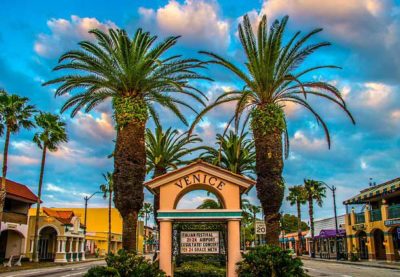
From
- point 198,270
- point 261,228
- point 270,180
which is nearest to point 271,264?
point 198,270

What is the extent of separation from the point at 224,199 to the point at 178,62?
8400 mm

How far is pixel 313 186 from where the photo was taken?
6600 cm

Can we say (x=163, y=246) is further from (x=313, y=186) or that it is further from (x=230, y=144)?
(x=313, y=186)

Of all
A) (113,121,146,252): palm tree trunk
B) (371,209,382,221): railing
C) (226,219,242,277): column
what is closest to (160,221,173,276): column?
(226,219,242,277): column

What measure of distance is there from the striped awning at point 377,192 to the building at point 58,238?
33.8 m

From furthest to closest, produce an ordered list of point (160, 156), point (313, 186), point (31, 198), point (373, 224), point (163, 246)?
point (313, 186), point (31, 198), point (373, 224), point (160, 156), point (163, 246)

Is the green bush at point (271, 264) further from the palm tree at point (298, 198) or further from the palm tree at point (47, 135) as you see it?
the palm tree at point (298, 198)

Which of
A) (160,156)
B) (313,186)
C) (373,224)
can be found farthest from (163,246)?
(313,186)

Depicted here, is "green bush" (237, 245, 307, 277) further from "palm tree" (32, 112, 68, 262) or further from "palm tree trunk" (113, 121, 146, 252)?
"palm tree" (32, 112, 68, 262)

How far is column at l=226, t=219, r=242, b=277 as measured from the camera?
15.9 meters

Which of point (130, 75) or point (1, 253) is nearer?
point (130, 75)

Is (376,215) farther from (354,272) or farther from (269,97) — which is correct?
(269,97)

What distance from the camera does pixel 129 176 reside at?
64.1ft

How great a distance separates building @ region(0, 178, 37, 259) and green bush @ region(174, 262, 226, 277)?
33111mm
